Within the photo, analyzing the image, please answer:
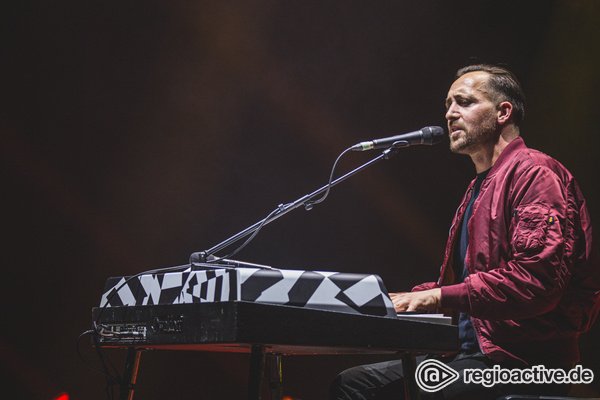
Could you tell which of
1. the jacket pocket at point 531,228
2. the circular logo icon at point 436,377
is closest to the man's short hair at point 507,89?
the jacket pocket at point 531,228

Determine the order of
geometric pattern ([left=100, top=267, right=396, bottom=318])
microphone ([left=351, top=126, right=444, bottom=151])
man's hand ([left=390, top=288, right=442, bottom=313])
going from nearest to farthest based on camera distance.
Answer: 1. geometric pattern ([left=100, top=267, right=396, bottom=318])
2. man's hand ([left=390, top=288, right=442, bottom=313])
3. microphone ([left=351, top=126, right=444, bottom=151])

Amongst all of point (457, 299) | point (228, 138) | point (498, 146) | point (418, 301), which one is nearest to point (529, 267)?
point (457, 299)

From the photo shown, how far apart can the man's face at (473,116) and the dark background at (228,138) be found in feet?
4.76

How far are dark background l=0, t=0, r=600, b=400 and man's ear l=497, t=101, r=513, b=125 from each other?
154 centimetres

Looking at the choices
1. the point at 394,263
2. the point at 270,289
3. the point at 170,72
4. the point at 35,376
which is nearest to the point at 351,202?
the point at 394,263

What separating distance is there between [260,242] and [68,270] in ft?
3.46

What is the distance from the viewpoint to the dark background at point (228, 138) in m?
3.33

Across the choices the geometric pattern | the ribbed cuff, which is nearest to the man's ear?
the ribbed cuff

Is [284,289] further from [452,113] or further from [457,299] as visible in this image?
[452,113]

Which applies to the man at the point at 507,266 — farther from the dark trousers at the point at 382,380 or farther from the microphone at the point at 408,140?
the microphone at the point at 408,140

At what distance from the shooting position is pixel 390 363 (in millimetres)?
2301

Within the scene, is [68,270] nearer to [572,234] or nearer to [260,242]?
[260,242]

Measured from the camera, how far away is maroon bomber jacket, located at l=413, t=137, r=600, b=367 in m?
1.85

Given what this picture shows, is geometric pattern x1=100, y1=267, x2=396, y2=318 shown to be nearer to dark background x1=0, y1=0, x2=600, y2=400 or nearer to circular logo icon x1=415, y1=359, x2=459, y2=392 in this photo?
circular logo icon x1=415, y1=359, x2=459, y2=392
